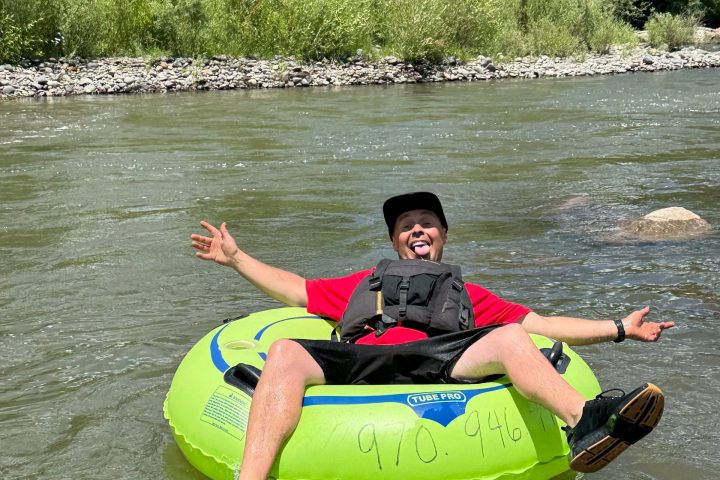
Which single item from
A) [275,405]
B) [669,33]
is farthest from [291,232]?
[669,33]

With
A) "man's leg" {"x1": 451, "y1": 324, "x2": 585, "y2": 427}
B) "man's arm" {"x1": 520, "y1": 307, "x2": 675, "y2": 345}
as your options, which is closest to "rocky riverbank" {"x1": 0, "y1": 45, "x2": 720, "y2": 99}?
"man's arm" {"x1": 520, "y1": 307, "x2": 675, "y2": 345}

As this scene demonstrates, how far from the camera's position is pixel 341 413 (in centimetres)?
286

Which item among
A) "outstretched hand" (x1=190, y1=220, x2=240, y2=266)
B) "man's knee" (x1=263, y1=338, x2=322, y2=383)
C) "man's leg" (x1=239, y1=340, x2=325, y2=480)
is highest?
"outstretched hand" (x1=190, y1=220, x2=240, y2=266)

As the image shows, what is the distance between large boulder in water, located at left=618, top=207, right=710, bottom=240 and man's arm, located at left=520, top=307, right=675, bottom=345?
3.16 meters

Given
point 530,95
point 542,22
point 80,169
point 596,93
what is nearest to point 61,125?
point 80,169

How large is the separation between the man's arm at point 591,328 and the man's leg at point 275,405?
943mm

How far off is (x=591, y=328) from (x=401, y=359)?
743 mm

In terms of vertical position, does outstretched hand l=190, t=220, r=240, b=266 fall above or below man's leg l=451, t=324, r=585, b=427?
above

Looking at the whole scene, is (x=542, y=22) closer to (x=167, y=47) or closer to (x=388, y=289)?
(x=167, y=47)

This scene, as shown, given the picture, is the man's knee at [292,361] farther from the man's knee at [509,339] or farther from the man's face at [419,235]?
the man's face at [419,235]

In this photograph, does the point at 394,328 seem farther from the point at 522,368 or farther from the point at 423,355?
the point at 522,368

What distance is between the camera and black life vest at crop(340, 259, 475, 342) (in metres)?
3.24

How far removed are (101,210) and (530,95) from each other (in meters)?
10.9

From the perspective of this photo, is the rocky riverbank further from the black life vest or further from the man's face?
the black life vest
